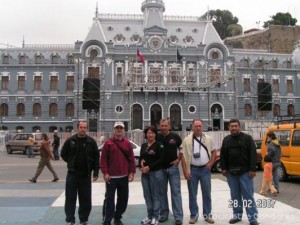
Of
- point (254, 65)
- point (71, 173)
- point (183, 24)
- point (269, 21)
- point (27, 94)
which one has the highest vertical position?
point (269, 21)

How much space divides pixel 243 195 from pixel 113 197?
2384 millimetres

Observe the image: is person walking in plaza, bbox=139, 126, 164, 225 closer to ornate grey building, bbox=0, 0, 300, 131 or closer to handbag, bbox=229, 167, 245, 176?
handbag, bbox=229, 167, 245, 176

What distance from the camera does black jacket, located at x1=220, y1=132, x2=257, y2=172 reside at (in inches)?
284

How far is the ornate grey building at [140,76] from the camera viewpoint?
47.4m

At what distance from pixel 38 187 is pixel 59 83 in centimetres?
4107

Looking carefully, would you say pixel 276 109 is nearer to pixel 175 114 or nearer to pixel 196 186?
pixel 175 114

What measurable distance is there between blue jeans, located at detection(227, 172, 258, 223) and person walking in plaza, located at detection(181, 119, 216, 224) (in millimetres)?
462

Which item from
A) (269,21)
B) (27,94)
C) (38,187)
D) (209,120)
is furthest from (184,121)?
(269,21)

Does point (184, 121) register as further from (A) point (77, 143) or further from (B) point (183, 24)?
(A) point (77, 143)

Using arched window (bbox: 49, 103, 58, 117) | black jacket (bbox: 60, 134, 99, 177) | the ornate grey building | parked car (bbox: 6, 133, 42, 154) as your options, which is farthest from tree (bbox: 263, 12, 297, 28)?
black jacket (bbox: 60, 134, 99, 177)

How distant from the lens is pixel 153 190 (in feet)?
24.1

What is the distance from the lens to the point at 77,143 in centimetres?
716

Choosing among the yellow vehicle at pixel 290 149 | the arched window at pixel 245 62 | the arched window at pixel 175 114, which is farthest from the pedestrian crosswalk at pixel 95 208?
the arched window at pixel 245 62

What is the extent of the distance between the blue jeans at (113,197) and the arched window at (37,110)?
1813 inches
